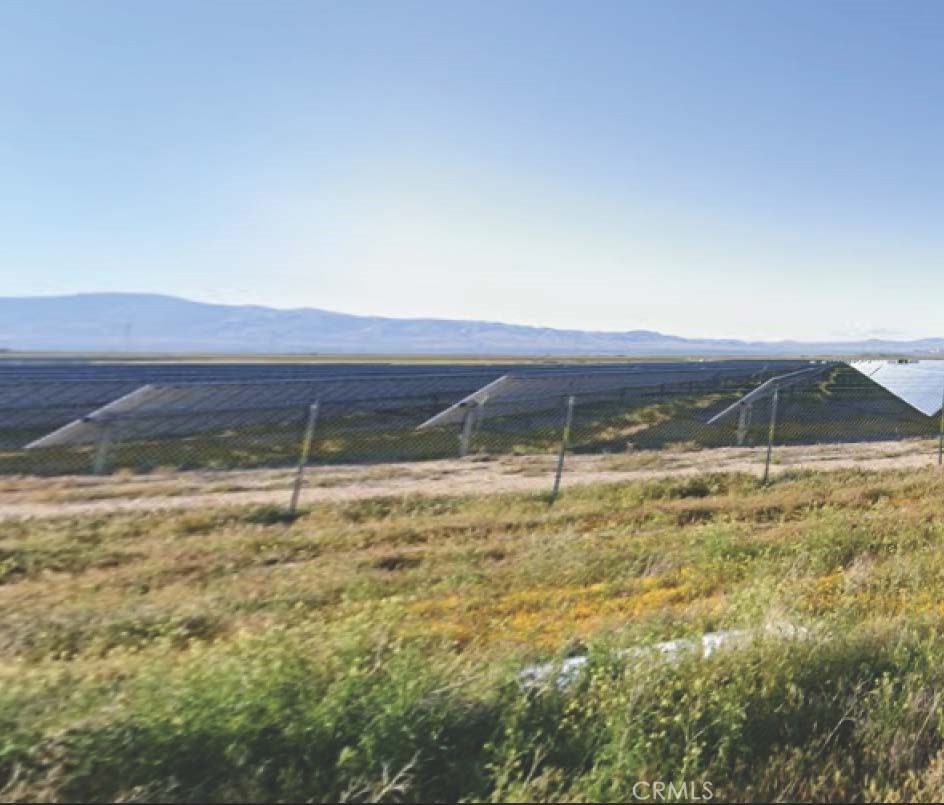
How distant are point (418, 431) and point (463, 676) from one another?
21254 mm

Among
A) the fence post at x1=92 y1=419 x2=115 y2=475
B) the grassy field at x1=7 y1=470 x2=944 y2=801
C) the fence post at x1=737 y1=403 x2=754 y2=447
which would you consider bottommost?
the fence post at x1=92 y1=419 x2=115 y2=475

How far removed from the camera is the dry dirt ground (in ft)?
38.7

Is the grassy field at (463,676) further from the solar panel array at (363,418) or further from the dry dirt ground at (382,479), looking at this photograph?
the solar panel array at (363,418)

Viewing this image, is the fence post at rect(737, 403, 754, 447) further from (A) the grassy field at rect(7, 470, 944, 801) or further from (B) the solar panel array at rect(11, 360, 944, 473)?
(A) the grassy field at rect(7, 470, 944, 801)

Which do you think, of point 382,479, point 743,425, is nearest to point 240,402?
point 382,479

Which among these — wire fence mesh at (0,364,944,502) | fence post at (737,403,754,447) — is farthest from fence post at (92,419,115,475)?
fence post at (737,403,754,447)

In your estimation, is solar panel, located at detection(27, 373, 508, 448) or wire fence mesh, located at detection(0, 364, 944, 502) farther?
wire fence mesh, located at detection(0, 364, 944, 502)

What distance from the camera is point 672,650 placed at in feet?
13.8

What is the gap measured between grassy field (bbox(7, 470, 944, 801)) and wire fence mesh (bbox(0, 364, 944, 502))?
30.1 feet

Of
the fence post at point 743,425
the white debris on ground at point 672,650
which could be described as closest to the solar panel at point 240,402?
the white debris on ground at point 672,650

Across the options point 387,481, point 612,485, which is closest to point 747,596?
point 612,485

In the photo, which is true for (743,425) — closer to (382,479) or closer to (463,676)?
(382,479)

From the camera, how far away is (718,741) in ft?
11.1

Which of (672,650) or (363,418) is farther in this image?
(363,418)
